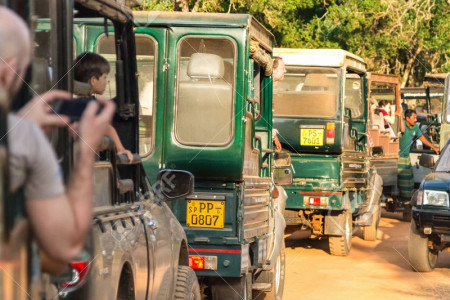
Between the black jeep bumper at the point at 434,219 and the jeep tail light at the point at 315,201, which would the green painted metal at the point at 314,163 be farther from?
the black jeep bumper at the point at 434,219

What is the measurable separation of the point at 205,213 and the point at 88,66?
5141mm

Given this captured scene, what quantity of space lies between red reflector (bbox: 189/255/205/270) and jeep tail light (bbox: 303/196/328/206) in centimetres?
670

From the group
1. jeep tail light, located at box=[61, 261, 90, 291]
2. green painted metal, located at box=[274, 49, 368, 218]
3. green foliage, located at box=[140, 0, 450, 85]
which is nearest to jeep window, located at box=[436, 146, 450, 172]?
green painted metal, located at box=[274, 49, 368, 218]

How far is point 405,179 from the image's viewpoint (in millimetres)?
21328

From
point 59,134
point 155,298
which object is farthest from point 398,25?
point 59,134

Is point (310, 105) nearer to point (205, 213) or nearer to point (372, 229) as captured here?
point (372, 229)

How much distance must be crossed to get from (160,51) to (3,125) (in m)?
6.87

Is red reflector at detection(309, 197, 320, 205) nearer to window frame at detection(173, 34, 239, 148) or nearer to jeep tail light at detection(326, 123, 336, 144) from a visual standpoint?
jeep tail light at detection(326, 123, 336, 144)

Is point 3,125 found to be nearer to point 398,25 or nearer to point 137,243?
point 137,243

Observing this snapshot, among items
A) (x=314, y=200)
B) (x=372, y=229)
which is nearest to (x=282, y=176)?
(x=314, y=200)

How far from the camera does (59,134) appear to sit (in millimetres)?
2342

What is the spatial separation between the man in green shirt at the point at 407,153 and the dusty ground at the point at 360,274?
3.37m

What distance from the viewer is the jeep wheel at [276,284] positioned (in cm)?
973

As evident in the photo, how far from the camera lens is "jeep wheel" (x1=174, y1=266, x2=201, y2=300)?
19.0 feet
